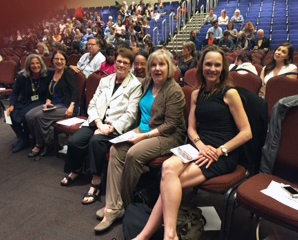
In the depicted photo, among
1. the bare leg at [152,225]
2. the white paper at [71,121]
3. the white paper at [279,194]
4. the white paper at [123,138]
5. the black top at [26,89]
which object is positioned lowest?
the bare leg at [152,225]

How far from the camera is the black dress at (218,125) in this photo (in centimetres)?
169

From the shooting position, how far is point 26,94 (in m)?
3.03

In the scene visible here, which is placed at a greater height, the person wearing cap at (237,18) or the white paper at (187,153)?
the person wearing cap at (237,18)

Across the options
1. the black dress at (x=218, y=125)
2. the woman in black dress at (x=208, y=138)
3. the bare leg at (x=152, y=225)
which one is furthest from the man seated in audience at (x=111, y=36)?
the bare leg at (x=152, y=225)

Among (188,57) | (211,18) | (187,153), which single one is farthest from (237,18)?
(187,153)

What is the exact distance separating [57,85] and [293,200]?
243 cm

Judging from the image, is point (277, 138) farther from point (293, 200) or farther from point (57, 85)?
point (57, 85)

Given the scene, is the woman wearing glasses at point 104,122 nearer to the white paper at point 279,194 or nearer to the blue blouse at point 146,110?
the blue blouse at point 146,110

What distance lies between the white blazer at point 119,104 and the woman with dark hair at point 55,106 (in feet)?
1.70

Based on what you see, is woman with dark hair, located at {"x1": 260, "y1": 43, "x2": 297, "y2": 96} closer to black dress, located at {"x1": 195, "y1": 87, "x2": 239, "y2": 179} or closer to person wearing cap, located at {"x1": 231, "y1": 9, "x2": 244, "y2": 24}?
black dress, located at {"x1": 195, "y1": 87, "x2": 239, "y2": 179}

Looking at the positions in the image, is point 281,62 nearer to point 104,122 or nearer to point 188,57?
point 188,57

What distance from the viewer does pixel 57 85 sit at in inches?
115

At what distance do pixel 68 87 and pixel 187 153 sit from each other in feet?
5.65

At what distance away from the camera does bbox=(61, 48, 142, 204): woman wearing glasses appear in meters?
2.12
